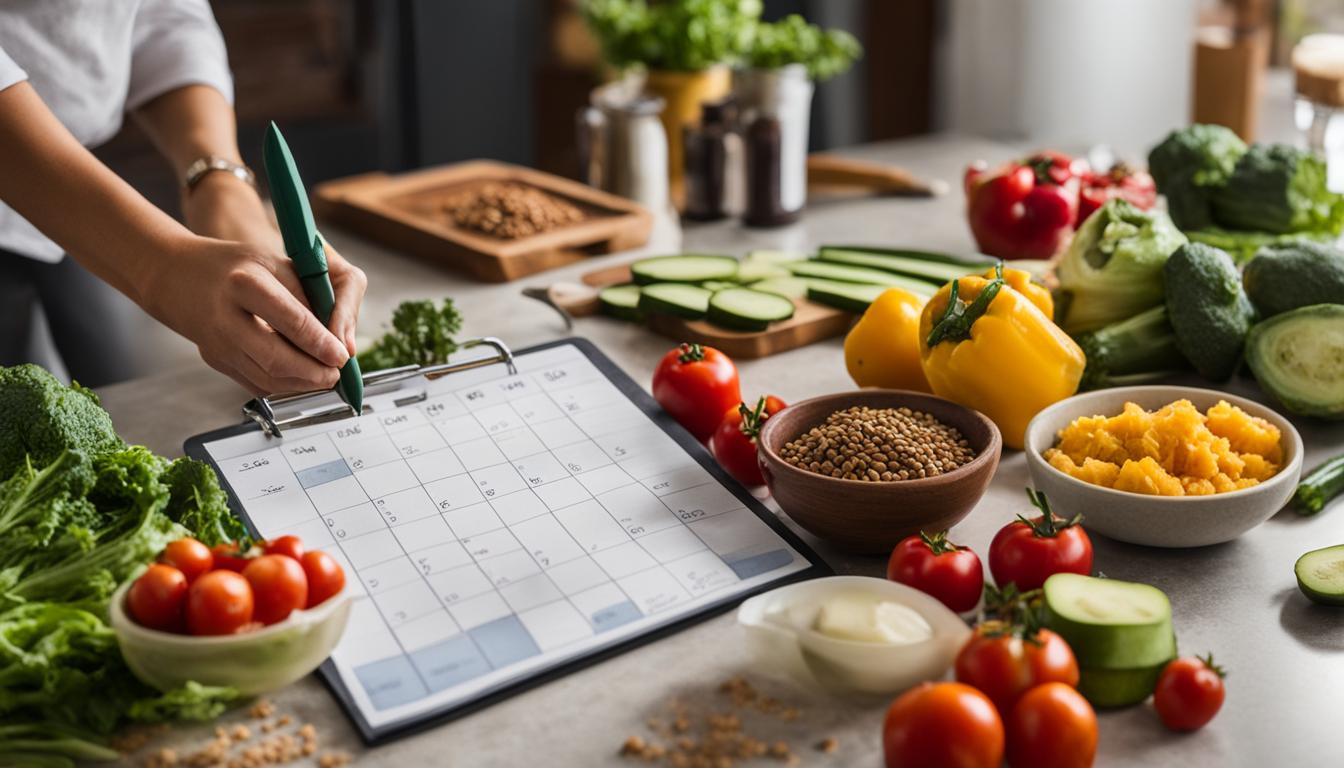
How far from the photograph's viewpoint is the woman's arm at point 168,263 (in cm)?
134

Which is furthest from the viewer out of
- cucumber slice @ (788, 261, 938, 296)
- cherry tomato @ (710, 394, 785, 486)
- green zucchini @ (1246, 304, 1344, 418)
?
cucumber slice @ (788, 261, 938, 296)

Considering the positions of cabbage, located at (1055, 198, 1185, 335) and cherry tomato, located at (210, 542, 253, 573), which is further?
cabbage, located at (1055, 198, 1185, 335)

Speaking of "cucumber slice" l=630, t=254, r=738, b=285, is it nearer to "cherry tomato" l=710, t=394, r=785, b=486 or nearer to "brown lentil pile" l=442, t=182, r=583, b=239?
"brown lentil pile" l=442, t=182, r=583, b=239

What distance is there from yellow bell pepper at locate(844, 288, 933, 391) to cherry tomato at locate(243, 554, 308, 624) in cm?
85

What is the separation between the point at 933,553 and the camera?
1.17 meters

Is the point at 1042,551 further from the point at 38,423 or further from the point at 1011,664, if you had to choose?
the point at 38,423

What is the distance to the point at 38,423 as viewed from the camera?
48.0 inches

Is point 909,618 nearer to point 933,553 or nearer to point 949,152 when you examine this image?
point 933,553

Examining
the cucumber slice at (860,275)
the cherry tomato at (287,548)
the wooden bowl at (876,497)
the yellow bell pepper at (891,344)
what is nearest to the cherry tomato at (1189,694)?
the wooden bowl at (876,497)

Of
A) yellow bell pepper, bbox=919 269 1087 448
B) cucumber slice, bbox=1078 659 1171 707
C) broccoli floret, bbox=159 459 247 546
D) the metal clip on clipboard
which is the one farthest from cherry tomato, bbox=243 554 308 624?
yellow bell pepper, bbox=919 269 1087 448

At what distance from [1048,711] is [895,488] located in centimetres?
31

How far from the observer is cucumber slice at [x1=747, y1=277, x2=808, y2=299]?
6.57 feet

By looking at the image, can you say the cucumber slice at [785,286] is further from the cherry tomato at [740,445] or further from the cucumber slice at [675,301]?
the cherry tomato at [740,445]

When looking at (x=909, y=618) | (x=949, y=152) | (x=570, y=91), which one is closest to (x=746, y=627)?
(x=909, y=618)
